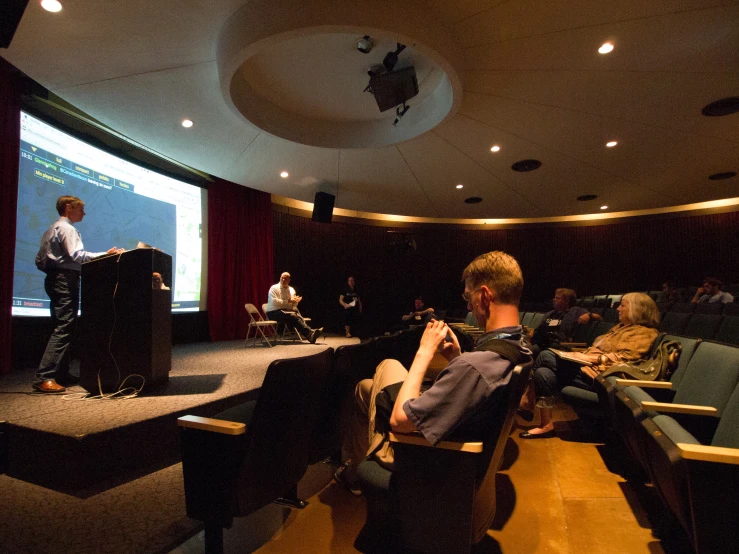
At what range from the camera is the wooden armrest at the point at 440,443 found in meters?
1.12

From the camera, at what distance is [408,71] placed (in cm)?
397

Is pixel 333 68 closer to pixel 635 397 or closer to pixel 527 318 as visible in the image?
pixel 635 397

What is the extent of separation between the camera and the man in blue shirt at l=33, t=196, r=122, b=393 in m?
2.85

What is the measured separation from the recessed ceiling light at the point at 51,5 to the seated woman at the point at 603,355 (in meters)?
4.81

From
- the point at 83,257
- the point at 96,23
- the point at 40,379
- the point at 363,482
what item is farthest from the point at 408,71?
the point at 40,379

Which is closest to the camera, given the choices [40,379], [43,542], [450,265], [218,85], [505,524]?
[43,542]

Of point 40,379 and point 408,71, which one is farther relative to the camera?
point 408,71

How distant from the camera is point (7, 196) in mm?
3871

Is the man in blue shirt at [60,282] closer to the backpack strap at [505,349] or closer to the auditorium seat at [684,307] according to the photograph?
the backpack strap at [505,349]

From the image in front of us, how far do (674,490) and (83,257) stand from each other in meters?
3.68

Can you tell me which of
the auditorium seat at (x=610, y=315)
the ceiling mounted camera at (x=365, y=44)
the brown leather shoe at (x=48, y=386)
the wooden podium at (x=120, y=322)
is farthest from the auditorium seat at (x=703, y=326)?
the brown leather shoe at (x=48, y=386)

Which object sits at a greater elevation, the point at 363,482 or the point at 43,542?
the point at 363,482

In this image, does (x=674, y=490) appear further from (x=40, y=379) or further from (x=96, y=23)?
(x=96, y=23)

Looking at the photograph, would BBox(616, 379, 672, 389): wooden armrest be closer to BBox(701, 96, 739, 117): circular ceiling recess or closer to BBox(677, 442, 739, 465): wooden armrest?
BBox(677, 442, 739, 465): wooden armrest
